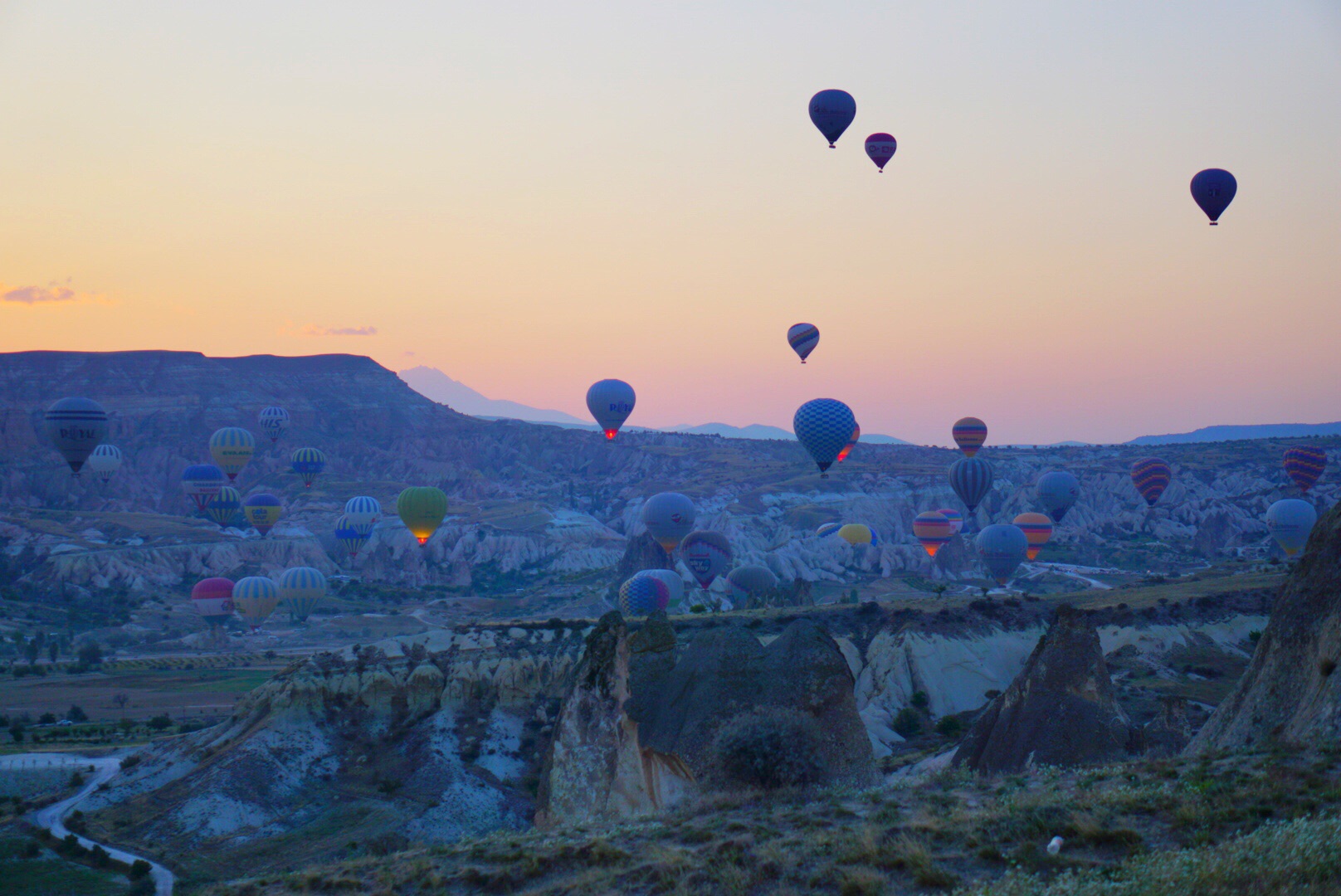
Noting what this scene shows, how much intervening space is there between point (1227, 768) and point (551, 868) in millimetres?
8232

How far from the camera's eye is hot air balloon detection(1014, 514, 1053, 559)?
7694cm

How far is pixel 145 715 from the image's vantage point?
52531mm

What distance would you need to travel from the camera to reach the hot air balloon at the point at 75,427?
82.5 meters

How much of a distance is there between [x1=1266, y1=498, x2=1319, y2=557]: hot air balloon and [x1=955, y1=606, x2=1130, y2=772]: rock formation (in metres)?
55.2

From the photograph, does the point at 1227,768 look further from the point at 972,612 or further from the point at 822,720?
the point at 972,612

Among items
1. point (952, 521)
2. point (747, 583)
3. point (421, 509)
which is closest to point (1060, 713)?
point (747, 583)

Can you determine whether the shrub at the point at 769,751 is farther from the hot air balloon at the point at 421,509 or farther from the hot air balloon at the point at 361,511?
the hot air balloon at the point at 361,511

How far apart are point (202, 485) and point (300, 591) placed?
24469mm

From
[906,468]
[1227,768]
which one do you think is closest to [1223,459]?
[906,468]

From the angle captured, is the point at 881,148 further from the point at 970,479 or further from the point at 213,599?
the point at 213,599

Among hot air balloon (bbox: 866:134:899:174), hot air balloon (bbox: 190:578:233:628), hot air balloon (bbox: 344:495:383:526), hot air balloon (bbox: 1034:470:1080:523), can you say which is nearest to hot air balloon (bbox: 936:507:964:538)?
hot air balloon (bbox: 1034:470:1080:523)

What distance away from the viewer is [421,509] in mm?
78312

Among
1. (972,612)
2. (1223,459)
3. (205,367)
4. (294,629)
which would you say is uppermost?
(205,367)

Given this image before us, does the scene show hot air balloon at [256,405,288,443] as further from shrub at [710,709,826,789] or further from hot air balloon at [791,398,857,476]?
shrub at [710,709,826,789]
